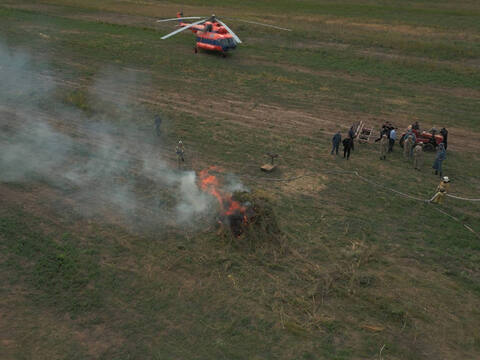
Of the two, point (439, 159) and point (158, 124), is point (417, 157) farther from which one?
point (158, 124)

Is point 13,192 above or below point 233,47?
below

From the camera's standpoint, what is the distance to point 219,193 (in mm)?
18422

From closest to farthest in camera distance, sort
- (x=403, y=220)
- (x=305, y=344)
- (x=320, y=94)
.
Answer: (x=305, y=344) → (x=403, y=220) → (x=320, y=94)

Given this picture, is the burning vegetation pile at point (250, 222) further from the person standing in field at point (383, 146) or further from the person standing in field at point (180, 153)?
the person standing in field at point (383, 146)

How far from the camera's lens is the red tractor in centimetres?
2345

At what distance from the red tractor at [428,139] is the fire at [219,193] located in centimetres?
1156

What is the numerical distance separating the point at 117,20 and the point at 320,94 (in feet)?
113

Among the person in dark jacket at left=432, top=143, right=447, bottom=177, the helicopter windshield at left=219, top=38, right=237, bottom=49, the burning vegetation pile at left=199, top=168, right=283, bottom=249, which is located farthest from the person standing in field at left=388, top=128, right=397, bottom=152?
the helicopter windshield at left=219, top=38, right=237, bottom=49

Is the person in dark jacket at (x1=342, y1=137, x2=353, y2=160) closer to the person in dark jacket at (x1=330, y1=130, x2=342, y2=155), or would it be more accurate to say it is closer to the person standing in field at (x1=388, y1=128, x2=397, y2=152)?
the person in dark jacket at (x1=330, y1=130, x2=342, y2=155)

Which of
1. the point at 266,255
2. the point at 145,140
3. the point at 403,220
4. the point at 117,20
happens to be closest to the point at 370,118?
the point at 403,220

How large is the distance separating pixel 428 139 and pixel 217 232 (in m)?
14.6

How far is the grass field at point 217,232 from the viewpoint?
1223 centimetres

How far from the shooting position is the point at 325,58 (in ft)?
133

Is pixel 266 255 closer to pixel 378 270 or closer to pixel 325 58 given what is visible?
pixel 378 270
